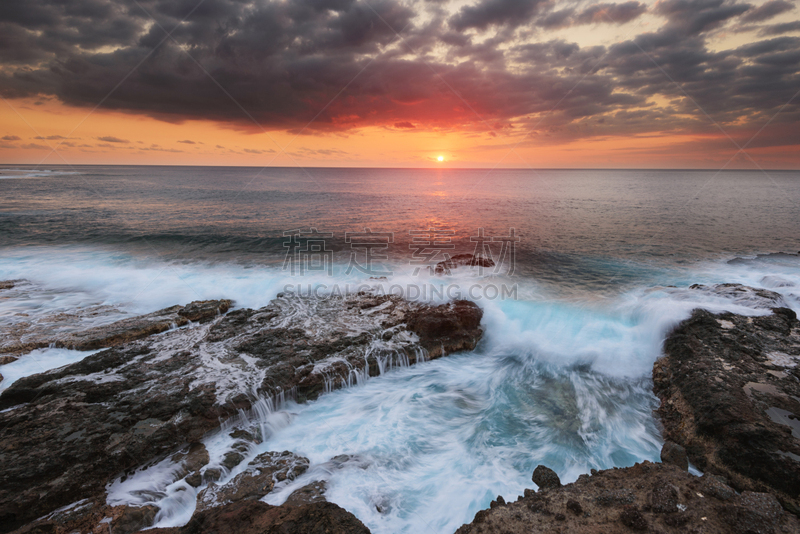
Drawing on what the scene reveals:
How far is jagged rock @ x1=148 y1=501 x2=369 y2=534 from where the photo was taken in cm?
345

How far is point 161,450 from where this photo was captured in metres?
5.09

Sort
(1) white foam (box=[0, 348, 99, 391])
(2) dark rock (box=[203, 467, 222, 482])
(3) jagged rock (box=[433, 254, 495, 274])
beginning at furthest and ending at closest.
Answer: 1. (3) jagged rock (box=[433, 254, 495, 274])
2. (1) white foam (box=[0, 348, 99, 391])
3. (2) dark rock (box=[203, 467, 222, 482])

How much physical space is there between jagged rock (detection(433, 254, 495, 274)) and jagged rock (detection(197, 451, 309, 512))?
32.2 ft

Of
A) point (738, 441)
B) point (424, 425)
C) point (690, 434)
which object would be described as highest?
point (738, 441)

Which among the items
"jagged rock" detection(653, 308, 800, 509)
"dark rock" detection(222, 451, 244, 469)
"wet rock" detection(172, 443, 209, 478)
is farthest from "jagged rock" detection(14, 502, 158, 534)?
"jagged rock" detection(653, 308, 800, 509)

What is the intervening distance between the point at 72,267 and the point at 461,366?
1716 centimetres

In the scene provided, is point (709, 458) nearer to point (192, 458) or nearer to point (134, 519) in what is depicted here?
point (192, 458)

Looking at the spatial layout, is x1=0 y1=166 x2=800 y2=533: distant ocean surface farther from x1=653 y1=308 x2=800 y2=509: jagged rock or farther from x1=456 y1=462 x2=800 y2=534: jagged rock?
x1=456 y1=462 x2=800 y2=534: jagged rock

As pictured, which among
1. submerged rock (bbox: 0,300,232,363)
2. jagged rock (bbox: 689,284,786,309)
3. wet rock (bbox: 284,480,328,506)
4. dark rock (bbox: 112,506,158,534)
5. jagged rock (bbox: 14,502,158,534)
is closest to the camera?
jagged rock (bbox: 14,502,158,534)

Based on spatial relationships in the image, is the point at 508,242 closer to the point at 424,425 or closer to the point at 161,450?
the point at 424,425

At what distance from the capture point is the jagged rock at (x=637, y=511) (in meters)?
3.12

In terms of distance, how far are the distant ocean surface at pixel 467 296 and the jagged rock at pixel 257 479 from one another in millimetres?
280

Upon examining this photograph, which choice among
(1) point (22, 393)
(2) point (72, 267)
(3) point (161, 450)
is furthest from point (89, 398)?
(2) point (72, 267)

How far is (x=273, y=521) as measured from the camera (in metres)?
3.56
